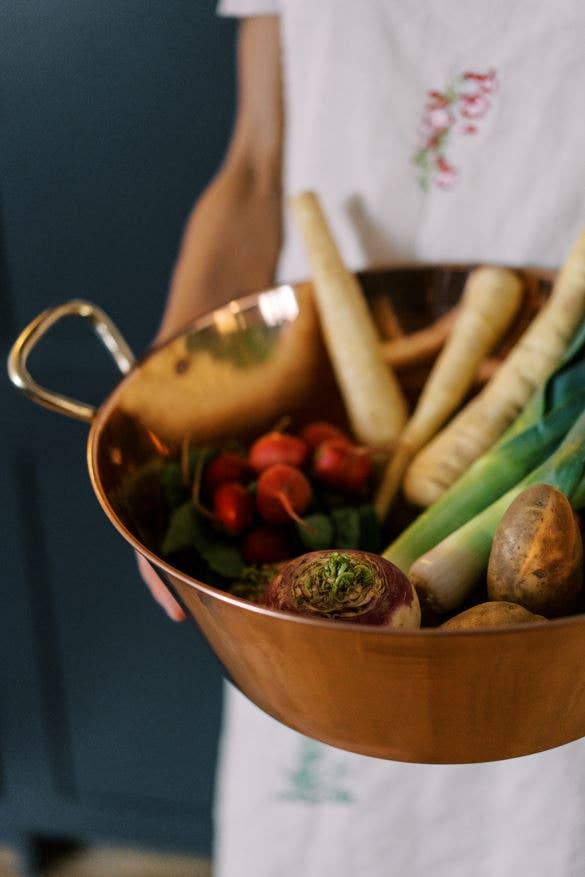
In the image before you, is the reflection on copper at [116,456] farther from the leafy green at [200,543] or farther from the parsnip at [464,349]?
the parsnip at [464,349]

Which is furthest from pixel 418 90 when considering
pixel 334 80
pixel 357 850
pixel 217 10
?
pixel 357 850

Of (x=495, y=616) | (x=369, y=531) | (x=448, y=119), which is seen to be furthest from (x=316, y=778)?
(x=448, y=119)

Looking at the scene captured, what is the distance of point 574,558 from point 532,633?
0.39ft

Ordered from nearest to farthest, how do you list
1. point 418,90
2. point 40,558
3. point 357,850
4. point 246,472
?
point 246,472 → point 418,90 → point 357,850 → point 40,558

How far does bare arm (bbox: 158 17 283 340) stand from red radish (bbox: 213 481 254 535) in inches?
7.7

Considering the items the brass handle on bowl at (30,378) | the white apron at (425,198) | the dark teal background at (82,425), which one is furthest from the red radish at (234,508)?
the dark teal background at (82,425)

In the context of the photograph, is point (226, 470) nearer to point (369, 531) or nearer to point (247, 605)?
point (369, 531)

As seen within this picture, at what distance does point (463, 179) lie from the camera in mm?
743

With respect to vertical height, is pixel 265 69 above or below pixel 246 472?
above

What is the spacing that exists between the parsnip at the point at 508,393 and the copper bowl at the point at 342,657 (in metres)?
0.16

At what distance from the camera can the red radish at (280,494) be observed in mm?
587

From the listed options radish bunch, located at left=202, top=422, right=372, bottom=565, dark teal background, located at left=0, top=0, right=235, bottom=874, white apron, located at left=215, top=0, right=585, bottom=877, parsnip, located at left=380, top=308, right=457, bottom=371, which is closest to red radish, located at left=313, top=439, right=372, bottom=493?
radish bunch, located at left=202, top=422, right=372, bottom=565

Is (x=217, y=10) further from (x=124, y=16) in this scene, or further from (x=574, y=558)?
(x=574, y=558)

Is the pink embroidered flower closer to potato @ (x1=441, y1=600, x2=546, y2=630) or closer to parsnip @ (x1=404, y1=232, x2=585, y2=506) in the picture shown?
parsnip @ (x1=404, y1=232, x2=585, y2=506)
